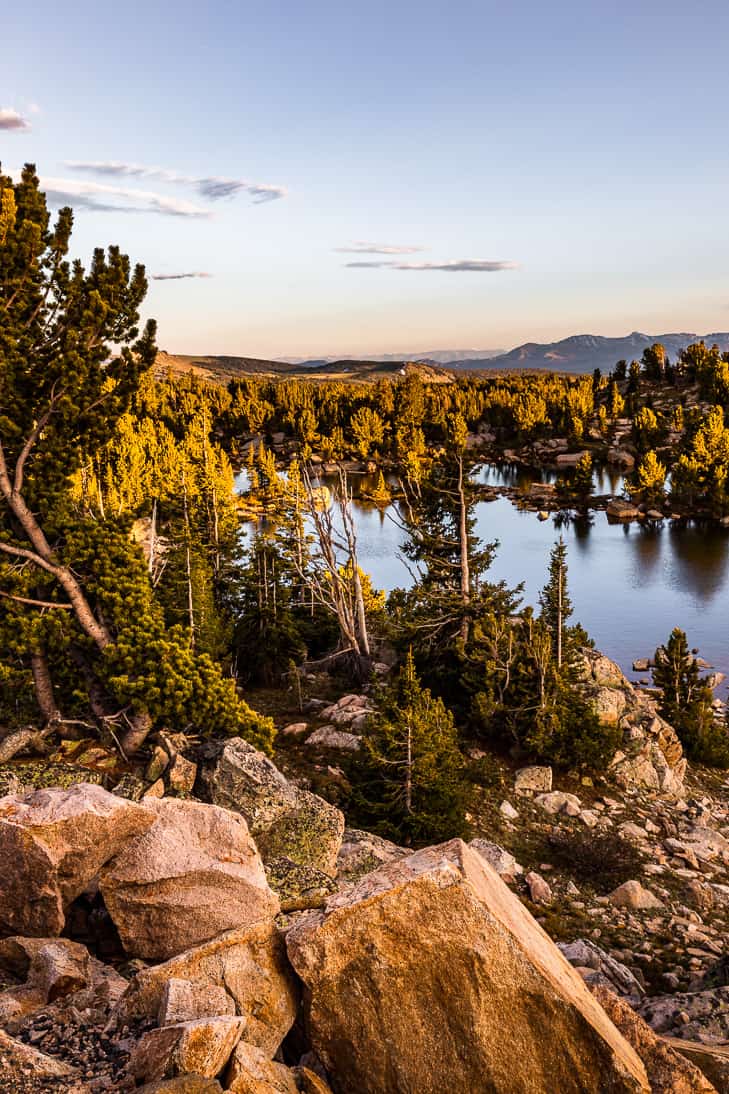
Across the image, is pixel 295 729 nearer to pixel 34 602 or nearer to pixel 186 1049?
pixel 34 602

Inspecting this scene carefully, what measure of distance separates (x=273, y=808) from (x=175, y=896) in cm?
445

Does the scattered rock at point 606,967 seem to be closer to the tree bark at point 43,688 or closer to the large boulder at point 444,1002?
the large boulder at point 444,1002

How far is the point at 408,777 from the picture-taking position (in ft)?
54.3

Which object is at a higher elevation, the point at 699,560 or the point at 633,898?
the point at 633,898

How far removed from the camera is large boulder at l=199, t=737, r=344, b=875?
36.8 feet

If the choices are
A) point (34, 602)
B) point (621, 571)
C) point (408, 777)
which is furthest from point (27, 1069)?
point (621, 571)

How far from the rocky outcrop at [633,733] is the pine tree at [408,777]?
27.8 ft

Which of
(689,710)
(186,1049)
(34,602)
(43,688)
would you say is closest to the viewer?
(186,1049)

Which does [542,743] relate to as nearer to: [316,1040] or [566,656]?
[566,656]

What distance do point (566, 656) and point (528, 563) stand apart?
4484 cm

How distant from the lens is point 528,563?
68688mm

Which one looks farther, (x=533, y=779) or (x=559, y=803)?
(x=533, y=779)

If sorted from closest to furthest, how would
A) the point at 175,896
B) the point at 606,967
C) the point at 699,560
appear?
the point at 175,896
the point at 606,967
the point at 699,560

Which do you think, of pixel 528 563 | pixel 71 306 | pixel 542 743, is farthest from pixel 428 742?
pixel 528 563
